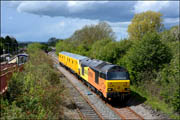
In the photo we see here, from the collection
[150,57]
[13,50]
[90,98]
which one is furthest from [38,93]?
[13,50]

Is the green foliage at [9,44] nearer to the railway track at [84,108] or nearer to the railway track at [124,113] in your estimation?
the railway track at [84,108]

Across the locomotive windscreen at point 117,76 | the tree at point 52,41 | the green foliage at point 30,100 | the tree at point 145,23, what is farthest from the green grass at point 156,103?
the tree at point 52,41

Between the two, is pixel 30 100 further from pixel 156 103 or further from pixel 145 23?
pixel 145 23

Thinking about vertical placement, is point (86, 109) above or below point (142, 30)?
below

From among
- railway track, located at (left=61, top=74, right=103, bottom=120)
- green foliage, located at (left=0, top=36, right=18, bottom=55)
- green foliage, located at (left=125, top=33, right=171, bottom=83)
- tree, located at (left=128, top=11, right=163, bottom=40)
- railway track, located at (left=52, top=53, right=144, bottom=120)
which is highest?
tree, located at (left=128, top=11, right=163, bottom=40)

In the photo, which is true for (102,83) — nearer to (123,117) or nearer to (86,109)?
(86,109)

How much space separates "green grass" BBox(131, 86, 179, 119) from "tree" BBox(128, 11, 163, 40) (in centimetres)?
3153

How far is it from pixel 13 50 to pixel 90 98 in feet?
193

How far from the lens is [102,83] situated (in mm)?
17188

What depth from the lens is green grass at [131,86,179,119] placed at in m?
15.4

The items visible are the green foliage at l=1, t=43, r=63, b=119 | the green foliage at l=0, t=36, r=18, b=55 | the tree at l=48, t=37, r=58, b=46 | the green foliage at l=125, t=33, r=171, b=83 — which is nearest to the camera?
the green foliage at l=1, t=43, r=63, b=119

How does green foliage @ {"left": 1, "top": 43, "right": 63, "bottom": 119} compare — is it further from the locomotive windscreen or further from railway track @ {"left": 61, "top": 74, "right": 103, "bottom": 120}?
the locomotive windscreen

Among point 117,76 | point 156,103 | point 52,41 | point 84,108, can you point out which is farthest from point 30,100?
point 52,41

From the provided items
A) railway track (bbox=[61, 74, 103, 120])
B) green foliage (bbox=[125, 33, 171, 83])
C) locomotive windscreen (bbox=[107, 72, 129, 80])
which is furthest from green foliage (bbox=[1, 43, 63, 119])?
green foliage (bbox=[125, 33, 171, 83])
